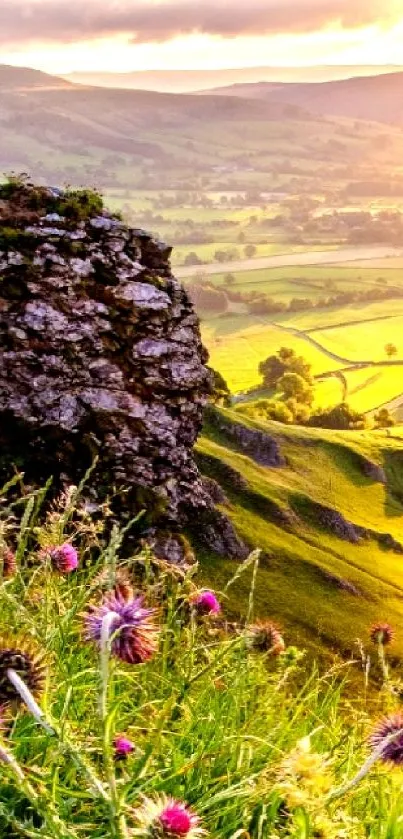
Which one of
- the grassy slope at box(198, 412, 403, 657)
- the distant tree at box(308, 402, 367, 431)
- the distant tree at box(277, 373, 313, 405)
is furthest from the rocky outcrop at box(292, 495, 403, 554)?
the distant tree at box(277, 373, 313, 405)

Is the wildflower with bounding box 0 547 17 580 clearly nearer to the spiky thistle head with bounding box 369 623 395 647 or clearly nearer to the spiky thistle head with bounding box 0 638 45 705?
the spiky thistle head with bounding box 0 638 45 705

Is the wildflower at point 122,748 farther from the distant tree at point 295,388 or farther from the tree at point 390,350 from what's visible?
the tree at point 390,350

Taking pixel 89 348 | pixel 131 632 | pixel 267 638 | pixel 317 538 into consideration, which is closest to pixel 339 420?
pixel 317 538

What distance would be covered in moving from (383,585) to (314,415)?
6050cm

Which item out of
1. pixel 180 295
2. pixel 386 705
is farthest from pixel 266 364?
pixel 386 705

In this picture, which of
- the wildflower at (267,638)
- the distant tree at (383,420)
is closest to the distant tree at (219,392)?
the distant tree at (383,420)

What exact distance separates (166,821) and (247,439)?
292ft

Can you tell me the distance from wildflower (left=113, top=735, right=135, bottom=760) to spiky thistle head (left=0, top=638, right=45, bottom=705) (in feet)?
2.64

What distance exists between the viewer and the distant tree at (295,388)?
452ft

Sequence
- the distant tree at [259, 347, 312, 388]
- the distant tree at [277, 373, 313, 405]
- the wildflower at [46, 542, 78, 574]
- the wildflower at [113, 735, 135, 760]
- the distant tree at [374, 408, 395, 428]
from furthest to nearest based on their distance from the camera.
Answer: the distant tree at [259, 347, 312, 388] → the distant tree at [277, 373, 313, 405] → the distant tree at [374, 408, 395, 428] → the wildflower at [46, 542, 78, 574] → the wildflower at [113, 735, 135, 760]

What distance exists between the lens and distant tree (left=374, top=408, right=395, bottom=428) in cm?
13325

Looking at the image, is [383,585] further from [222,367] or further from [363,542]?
[222,367]

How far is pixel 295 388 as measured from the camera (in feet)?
460

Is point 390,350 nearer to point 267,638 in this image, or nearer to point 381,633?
point 267,638
